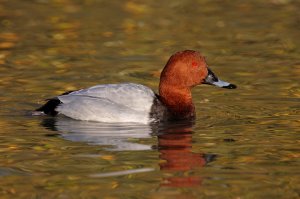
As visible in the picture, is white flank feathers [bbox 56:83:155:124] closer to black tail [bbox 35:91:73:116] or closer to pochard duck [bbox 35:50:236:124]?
pochard duck [bbox 35:50:236:124]

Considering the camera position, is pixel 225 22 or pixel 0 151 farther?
pixel 225 22

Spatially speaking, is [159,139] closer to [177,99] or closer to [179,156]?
[179,156]

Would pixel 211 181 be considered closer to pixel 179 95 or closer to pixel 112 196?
pixel 112 196

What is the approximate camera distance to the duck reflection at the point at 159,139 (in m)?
9.05

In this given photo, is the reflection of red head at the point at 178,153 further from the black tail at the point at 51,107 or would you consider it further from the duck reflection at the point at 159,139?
the black tail at the point at 51,107

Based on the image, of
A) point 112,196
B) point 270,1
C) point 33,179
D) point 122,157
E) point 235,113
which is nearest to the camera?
point 112,196

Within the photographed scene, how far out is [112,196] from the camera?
809 centimetres

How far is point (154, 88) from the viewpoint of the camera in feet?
45.2

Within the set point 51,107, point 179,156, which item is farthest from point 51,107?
point 179,156

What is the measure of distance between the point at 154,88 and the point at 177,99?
185 cm

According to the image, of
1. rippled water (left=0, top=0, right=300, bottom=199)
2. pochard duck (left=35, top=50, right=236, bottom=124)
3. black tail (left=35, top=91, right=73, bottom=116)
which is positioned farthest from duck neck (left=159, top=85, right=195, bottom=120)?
black tail (left=35, top=91, right=73, bottom=116)

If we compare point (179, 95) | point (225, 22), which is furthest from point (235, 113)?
point (225, 22)

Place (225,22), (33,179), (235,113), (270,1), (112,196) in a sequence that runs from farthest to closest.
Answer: (270,1), (225,22), (235,113), (33,179), (112,196)

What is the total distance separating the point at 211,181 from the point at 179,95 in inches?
136
